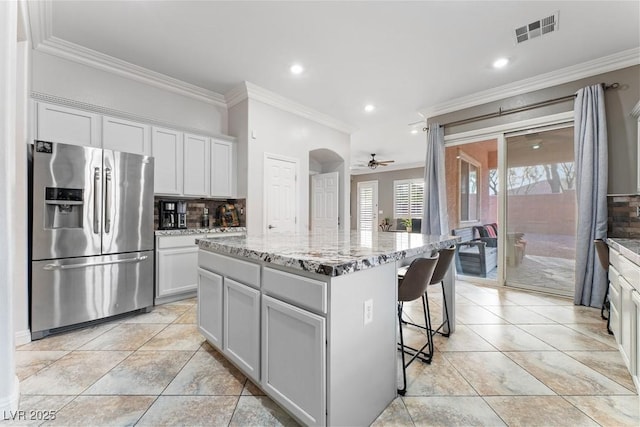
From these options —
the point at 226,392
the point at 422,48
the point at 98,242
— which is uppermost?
the point at 422,48

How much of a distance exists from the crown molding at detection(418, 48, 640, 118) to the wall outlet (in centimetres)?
402

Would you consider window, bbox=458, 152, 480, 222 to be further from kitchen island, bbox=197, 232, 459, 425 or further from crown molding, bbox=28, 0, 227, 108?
crown molding, bbox=28, 0, 227, 108

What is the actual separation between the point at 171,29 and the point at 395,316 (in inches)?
127

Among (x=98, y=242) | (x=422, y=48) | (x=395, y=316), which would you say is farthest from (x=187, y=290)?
(x=422, y=48)

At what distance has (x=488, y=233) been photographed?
459cm

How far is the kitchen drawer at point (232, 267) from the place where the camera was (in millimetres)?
1604

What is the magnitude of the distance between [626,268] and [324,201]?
4394 mm

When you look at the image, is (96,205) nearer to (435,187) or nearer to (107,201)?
(107,201)

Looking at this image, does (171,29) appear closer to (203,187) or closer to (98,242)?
(203,187)

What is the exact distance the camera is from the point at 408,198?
32.8 feet

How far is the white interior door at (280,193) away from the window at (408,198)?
20.5 ft

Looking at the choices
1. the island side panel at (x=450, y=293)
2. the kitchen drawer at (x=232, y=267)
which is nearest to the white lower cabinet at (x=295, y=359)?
the kitchen drawer at (x=232, y=267)

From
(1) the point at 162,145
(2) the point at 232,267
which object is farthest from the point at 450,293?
(1) the point at 162,145

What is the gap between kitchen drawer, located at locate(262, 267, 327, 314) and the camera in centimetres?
122
